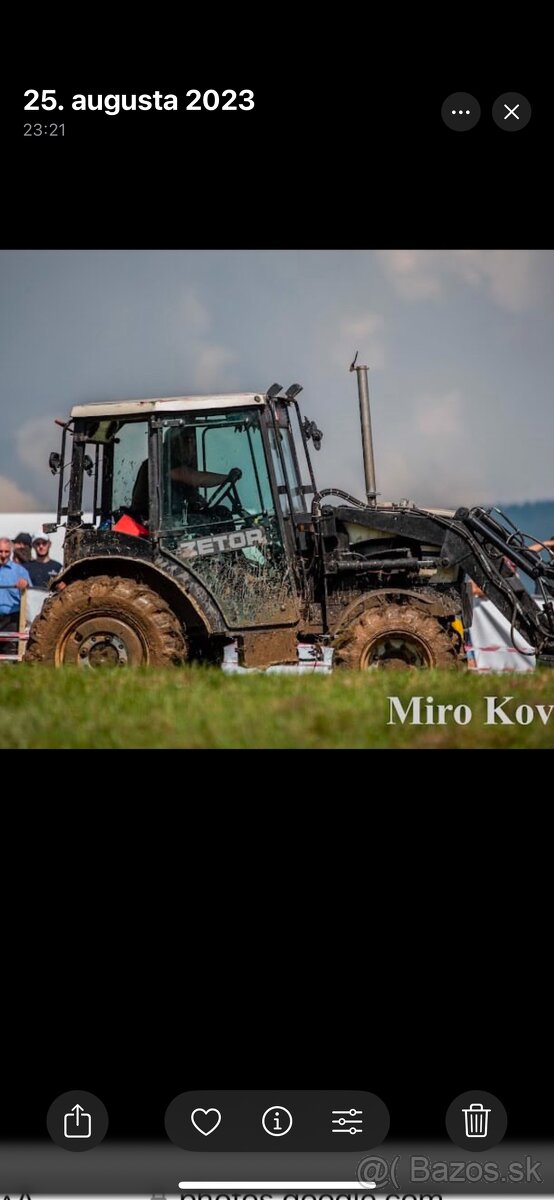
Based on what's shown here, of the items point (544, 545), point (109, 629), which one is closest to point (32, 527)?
point (109, 629)

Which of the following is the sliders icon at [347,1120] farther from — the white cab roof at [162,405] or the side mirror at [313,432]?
the white cab roof at [162,405]

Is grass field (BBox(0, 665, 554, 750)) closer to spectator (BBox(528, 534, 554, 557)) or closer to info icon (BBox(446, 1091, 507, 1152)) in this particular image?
spectator (BBox(528, 534, 554, 557))

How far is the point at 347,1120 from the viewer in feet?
9.25

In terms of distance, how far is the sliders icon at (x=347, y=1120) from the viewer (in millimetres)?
2795

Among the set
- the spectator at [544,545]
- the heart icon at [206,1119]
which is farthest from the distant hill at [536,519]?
the heart icon at [206,1119]

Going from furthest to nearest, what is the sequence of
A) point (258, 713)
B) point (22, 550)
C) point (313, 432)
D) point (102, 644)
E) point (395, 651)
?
point (22, 550) < point (395, 651) < point (102, 644) < point (313, 432) < point (258, 713)

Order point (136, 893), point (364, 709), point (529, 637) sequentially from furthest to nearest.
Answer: point (529, 637) < point (364, 709) < point (136, 893)

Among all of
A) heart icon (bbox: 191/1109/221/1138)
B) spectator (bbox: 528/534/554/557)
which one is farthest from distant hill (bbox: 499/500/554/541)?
heart icon (bbox: 191/1109/221/1138)

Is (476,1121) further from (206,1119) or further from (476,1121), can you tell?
(206,1119)

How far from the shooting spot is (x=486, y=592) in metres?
5.39

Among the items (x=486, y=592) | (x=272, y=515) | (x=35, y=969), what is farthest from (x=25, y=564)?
(x=35, y=969)
